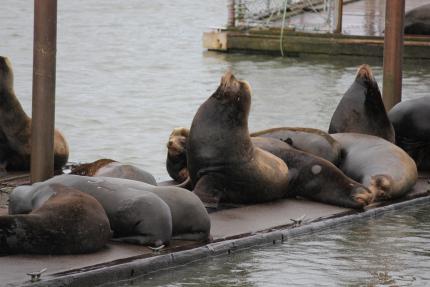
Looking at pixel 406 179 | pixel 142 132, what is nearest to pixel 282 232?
pixel 406 179

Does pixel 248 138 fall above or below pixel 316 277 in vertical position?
above

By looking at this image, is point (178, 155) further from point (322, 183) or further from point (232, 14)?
point (232, 14)

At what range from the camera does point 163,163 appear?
13.3 m

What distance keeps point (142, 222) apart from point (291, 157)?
2163mm

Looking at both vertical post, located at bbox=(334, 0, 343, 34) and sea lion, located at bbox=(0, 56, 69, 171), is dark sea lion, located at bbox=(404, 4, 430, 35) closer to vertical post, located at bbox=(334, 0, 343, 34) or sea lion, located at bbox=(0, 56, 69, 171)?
vertical post, located at bbox=(334, 0, 343, 34)

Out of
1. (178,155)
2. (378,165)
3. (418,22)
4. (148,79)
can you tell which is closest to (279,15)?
(418,22)

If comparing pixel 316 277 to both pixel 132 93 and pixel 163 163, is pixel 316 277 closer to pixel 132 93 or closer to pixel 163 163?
pixel 163 163

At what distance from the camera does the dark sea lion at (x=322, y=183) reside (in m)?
9.44

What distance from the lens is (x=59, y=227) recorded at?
7.23 metres

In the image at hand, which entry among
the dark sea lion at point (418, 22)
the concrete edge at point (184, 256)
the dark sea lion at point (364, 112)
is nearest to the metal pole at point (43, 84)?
the concrete edge at point (184, 256)

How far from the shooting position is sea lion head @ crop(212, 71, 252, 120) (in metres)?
9.20

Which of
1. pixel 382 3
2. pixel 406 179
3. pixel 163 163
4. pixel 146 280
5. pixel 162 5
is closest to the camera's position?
pixel 146 280

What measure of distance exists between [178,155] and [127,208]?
214 centimetres

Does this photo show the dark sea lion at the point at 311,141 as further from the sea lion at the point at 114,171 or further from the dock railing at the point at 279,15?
the dock railing at the point at 279,15
